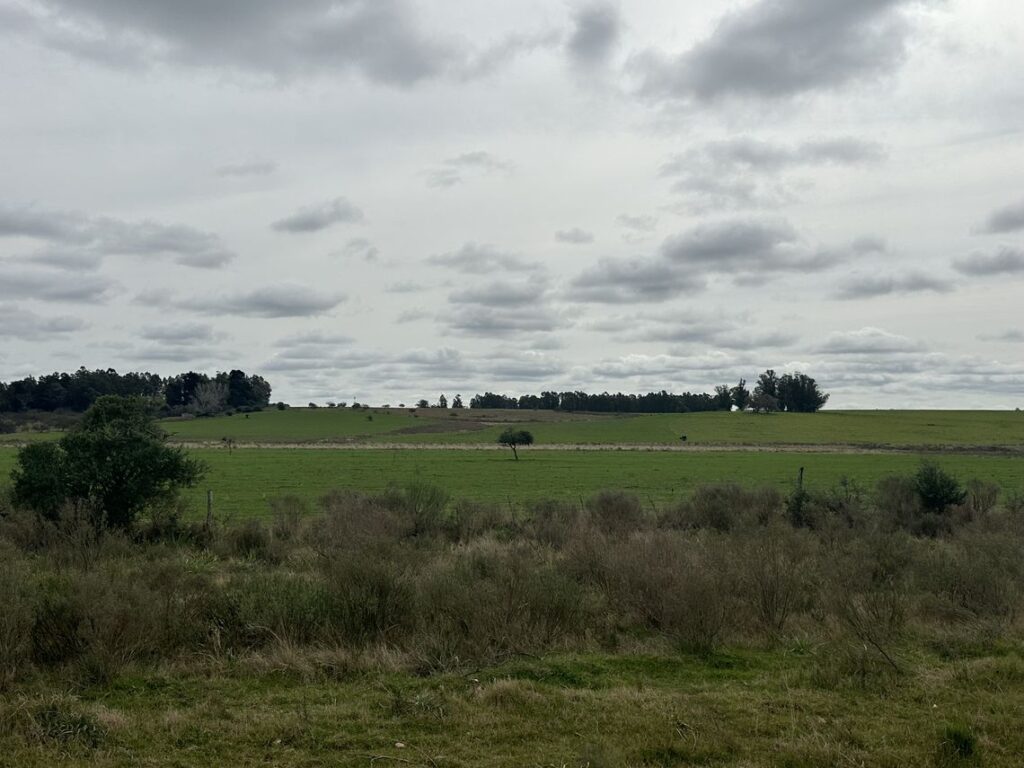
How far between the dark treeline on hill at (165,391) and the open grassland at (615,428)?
1636cm

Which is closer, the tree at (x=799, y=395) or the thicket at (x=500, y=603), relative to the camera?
the thicket at (x=500, y=603)

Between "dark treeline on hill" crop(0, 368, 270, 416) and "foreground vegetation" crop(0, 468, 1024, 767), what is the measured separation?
132 meters

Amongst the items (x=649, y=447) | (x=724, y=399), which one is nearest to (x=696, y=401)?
(x=724, y=399)

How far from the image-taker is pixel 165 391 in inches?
6353

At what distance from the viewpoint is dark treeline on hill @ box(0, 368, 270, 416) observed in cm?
14200

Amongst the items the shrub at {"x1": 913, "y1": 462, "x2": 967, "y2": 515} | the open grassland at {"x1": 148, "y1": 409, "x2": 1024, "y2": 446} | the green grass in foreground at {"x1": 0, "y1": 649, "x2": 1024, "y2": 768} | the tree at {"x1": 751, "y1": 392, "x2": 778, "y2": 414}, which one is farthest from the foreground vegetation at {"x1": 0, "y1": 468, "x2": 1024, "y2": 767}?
the tree at {"x1": 751, "y1": 392, "x2": 778, "y2": 414}

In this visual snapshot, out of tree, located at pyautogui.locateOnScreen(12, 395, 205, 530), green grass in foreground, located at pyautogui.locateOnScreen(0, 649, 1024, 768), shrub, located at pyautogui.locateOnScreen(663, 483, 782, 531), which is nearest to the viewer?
green grass in foreground, located at pyautogui.locateOnScreen(0, 649, 1024, 768)

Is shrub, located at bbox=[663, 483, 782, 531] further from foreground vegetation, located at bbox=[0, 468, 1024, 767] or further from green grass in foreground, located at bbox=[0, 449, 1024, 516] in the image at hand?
foreground vegetation, located at bbox=[0, 468, 1024, 767]

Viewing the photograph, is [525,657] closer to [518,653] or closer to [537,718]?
[518,653]

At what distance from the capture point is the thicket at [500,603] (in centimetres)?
866

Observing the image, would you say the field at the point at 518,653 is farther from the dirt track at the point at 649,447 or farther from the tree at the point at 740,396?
the tree at the point at 740,396

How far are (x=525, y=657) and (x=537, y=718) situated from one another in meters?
1.91

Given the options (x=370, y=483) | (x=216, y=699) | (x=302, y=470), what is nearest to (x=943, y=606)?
(x=216, y=699)

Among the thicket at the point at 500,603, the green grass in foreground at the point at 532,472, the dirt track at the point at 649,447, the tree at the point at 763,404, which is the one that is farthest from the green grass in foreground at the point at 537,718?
the tree at the point at 763,404
